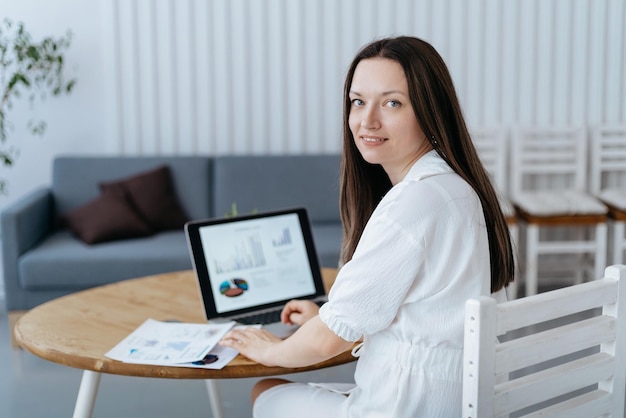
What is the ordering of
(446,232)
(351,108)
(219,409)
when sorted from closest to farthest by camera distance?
1. (446,232)
2. (351,108)
3. (219,409)

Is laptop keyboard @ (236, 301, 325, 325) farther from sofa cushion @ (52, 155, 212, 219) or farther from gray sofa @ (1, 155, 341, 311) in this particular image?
sofa cushion @ (52, 155, 212, 219)

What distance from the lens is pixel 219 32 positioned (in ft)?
15.6

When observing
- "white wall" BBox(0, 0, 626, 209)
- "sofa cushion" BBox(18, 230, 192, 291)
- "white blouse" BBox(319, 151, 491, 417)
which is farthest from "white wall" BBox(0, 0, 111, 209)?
"white blouse" BBox(319, 151, 491, 417)

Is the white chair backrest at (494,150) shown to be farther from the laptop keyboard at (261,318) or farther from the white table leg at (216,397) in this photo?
the laptop keyboard at (261,318)

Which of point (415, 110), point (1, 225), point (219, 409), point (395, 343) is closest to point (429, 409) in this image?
point (395, 343)

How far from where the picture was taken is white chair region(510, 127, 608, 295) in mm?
4418

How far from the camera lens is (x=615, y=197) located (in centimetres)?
456

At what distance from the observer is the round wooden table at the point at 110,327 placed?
6.24 feet

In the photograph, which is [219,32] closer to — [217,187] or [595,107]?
[217,187]

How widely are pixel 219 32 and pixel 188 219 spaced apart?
101 centimetres

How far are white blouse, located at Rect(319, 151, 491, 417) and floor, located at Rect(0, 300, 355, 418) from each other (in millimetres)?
1589

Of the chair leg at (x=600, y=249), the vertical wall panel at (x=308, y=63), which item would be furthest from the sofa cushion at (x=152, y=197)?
the chair leg at (x=600, y=249)

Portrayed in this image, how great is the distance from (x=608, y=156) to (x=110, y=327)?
11.2ft

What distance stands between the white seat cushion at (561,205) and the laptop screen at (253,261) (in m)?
2.23
